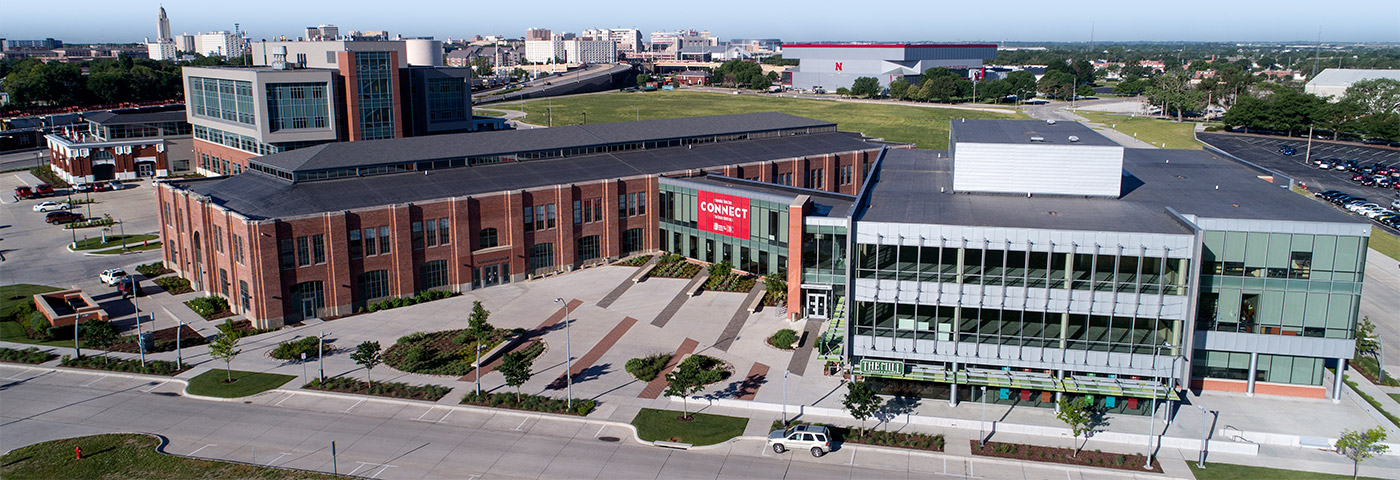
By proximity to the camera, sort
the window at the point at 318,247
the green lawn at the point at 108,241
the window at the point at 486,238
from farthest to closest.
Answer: the green lawn at the point at 108,241 → the window at the point at 486,238 → the window at the point at 318,247

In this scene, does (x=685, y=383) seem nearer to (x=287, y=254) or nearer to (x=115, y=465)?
(x=115, y=465)

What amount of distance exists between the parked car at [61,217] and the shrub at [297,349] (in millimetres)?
58219

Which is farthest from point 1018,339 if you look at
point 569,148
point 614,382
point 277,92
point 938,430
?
point 277,92

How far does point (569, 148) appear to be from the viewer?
86938mm

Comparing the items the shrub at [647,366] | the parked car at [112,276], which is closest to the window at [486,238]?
the shrub at [647,366]

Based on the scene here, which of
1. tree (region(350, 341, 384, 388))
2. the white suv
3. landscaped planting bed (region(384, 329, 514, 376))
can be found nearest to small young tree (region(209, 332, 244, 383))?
tree (region(350, 341, 384, 388))

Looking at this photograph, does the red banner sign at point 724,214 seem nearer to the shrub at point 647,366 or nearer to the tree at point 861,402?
the shrub at point 647,366

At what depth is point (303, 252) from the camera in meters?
64.0

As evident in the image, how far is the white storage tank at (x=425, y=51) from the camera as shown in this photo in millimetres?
153125

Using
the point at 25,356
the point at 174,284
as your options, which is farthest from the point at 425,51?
the point at 25,356

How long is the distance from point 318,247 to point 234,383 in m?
13.5

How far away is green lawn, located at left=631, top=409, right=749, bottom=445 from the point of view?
46.2 metres

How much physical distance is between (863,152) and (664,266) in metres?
35.8

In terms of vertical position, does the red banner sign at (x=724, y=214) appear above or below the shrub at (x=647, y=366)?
above
